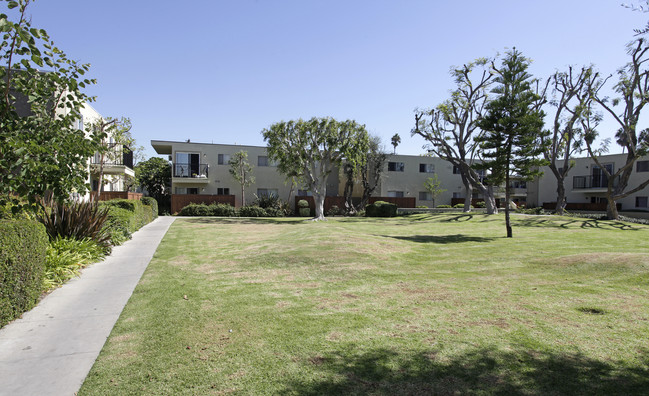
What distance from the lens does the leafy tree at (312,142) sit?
28188mm

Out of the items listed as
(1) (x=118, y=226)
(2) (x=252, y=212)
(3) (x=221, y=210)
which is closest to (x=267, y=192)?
(2) (x=252, y=212)

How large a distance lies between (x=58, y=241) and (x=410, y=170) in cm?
3874

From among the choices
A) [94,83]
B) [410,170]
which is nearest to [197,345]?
[94,83]

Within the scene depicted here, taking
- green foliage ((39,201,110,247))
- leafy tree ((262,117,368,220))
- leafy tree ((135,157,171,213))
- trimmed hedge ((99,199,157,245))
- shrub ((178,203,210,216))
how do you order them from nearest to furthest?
green foliage ((39,201,110,247)), trimmed hedge ((99,199,157,245)), leafy tree ((262,117,368,220)), shrub ((178,203,210,216)), leafy tree ((135,157,171,213))

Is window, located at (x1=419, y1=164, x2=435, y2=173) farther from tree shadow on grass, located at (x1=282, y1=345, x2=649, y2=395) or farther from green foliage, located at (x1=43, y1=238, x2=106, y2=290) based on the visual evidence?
tree shadow on grass, located at (x1=282, y1=345, x2=649, y2=395)

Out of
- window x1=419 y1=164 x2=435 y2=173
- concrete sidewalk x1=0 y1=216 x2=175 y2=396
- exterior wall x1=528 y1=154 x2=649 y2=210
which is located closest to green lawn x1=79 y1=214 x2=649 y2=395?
concrete sidewalk x1=0 y1=216 x2=175 y2=396

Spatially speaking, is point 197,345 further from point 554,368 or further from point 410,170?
point 410,170

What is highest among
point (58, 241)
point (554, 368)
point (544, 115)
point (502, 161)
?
point (544, 115)

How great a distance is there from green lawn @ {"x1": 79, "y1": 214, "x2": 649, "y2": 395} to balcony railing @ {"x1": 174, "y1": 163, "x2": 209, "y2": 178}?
89.0 feet

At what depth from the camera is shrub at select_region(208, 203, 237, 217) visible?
110 ft

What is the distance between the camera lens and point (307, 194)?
4006cm

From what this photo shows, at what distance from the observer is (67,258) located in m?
8.41

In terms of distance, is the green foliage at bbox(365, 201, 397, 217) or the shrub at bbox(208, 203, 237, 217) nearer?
the shrub at bbox(208, 203, 237, 217)

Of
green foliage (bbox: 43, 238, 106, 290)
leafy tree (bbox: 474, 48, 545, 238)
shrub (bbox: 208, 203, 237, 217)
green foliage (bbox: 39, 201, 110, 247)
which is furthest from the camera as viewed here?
shrub (bbox: 208, 203, 237, 217)
